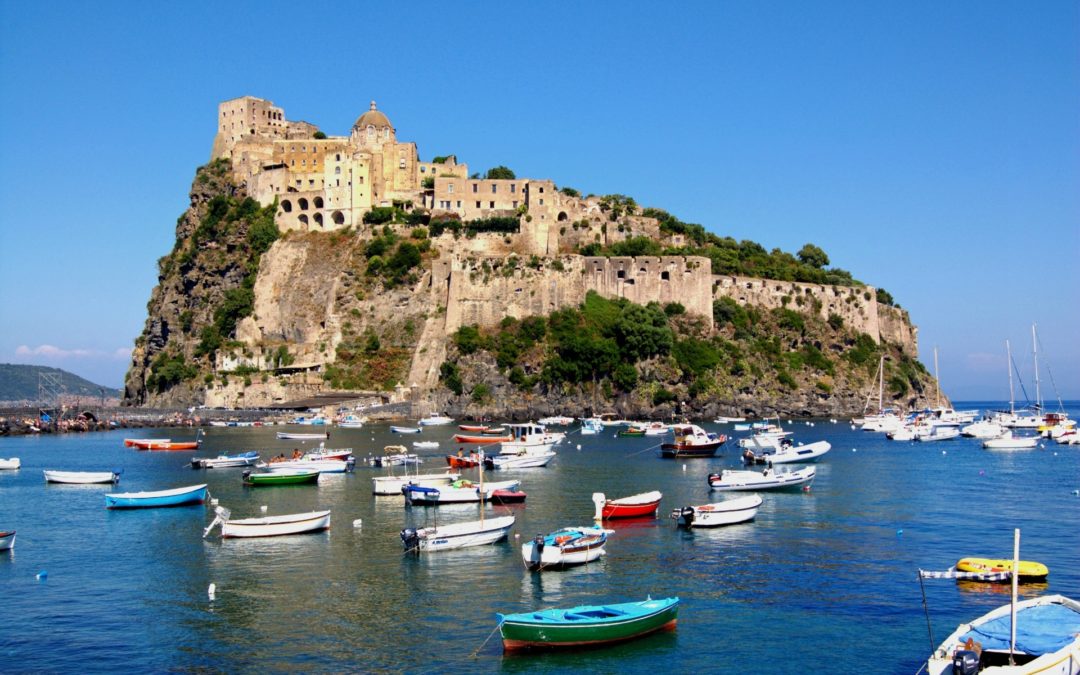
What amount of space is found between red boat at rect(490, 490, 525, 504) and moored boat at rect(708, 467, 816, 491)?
24.6ft

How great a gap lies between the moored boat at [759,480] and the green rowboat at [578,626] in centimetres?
1825

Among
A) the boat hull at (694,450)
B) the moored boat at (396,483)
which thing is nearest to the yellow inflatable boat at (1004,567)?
the moored boat at (396,483)

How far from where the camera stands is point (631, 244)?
81.0 m

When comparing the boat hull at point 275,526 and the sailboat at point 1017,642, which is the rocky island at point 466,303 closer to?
the boat hull at point 275,526

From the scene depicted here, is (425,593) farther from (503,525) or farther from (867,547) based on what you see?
(867,547)

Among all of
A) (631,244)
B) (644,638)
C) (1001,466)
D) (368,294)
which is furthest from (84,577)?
(631,244)

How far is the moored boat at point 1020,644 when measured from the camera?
553 inches

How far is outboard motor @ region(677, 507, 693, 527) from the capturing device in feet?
91.0

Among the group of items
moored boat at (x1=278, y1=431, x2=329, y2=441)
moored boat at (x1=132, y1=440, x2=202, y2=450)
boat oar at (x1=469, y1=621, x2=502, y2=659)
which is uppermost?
moored boat at (x1=278, y1=431, x2=329, y2=441)

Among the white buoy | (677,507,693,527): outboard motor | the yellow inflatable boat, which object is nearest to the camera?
the yellow inflatable boat

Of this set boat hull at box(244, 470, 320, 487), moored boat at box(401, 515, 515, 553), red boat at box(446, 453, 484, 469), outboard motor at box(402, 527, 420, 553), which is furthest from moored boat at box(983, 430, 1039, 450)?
outboard motor at box(402, 527, 420, 553)

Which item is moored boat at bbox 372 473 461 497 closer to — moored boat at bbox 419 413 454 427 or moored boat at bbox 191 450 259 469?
moored boat at bbox 191 450 259 469

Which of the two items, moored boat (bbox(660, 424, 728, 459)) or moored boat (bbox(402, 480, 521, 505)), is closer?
moored boat (bbox(402, 480, 521, 505))

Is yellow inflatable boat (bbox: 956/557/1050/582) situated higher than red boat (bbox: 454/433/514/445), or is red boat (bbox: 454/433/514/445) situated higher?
red boat (bbox: 454/433/514/445)
